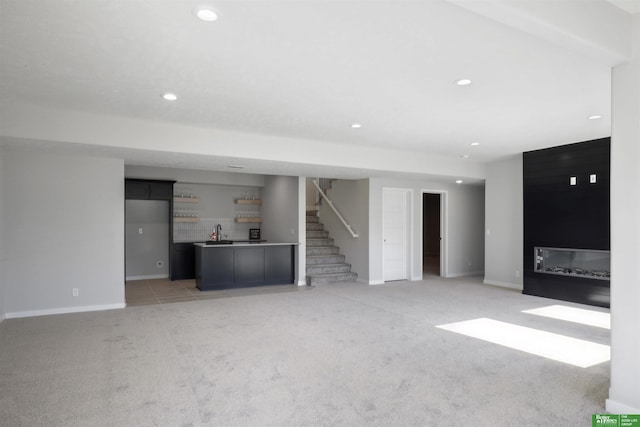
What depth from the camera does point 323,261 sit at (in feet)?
29.6

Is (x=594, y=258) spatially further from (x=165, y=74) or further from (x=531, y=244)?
(x=165, y=74)

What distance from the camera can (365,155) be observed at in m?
6.89

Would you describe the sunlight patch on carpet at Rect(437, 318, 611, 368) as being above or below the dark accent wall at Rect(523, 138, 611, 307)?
below

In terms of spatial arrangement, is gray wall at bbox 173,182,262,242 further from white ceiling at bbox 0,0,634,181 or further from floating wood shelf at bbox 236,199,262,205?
white ceiling at bbox 0,0,634,181

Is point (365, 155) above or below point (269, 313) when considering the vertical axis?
above

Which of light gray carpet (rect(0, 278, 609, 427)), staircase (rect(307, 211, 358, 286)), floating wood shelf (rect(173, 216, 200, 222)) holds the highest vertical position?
floating wood shelf (rect(173, 216, 200, 222))

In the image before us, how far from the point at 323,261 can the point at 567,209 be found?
4940 millimetres

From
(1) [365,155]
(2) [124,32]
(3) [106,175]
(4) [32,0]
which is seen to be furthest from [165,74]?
(1) [365,155]

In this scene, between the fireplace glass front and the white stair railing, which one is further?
the white stair railing

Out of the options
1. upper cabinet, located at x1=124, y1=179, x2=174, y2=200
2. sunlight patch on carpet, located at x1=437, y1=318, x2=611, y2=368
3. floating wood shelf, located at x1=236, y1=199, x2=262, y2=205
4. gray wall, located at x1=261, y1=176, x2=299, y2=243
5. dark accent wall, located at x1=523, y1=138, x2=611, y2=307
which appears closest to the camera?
sunlight patch on carpet, located at x1=437, y1=318, x2=611, y2=368

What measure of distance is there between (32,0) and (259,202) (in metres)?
8.06

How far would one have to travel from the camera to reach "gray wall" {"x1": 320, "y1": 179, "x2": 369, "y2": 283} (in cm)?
853

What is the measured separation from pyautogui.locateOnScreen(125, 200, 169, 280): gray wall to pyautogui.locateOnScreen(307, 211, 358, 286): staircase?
3479mm
